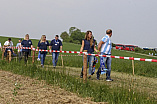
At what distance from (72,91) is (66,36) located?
143m

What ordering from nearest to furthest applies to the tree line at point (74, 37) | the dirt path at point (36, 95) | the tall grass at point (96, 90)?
1. the tall grass at point (96, 90)
2. the dirt path at point (36, 95)
3. the tree line at point (74, 37)

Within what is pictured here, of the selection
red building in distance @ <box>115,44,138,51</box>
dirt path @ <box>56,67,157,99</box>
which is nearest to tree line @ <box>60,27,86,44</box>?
red building in distance @ <box>115,44,138,51</box>

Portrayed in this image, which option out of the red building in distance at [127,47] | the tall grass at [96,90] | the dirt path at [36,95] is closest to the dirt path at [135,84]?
the tall grass at [96,90]

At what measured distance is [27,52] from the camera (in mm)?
14711

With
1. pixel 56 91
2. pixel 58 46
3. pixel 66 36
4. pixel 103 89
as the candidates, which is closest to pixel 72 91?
pixel 56 91

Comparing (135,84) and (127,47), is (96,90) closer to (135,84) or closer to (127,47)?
(135,84)

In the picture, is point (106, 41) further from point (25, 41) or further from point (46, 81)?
point (25, 41)

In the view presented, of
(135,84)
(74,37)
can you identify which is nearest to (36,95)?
(135,84)

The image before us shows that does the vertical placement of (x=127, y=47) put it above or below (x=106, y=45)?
above

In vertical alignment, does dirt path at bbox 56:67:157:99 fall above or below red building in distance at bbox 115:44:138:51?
below

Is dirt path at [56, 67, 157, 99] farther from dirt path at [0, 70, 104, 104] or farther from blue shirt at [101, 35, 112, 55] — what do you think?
dirt path at [0, 70, 104, 104]

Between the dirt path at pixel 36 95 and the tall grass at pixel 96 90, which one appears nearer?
the tall grass at pixel 96 90

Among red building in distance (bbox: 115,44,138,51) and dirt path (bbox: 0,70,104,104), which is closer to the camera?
dirt path (bbox: 0,70,104,104)

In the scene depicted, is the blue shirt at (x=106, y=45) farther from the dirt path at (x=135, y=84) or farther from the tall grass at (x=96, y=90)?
the tall grass at (x=96, y=90)
